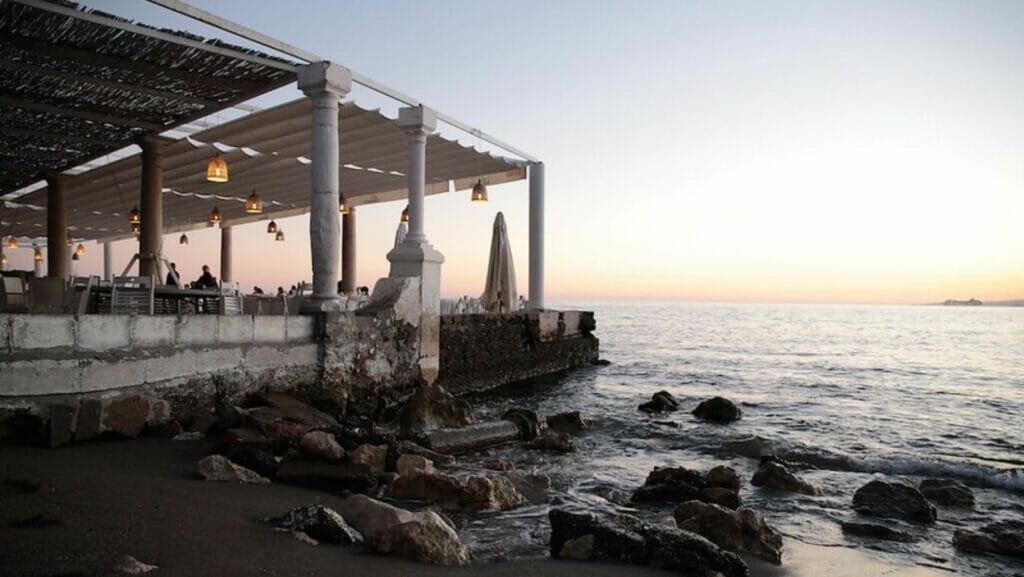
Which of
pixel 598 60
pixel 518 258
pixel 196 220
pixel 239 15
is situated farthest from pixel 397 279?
pixel 518 258

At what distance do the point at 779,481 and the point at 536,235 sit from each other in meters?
9.10

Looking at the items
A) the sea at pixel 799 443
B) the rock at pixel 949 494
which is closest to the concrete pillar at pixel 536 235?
the sea at pixel 799 443

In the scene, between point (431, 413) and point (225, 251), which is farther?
point (225, 251)

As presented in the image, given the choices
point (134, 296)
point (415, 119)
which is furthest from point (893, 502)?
point (415, 119)

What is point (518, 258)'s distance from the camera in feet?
100

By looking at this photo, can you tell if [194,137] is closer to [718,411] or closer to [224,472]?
[224,472]

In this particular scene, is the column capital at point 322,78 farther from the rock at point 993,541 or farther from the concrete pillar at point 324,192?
the rock at point 993,541

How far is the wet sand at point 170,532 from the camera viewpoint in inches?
116

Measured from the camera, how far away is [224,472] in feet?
15.2

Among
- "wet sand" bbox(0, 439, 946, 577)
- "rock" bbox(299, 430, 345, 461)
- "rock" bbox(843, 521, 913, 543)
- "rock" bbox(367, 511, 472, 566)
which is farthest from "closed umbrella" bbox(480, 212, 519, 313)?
"rock" bbox(367, 511, 472, 566)

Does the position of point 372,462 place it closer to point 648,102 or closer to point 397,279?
point 397,279

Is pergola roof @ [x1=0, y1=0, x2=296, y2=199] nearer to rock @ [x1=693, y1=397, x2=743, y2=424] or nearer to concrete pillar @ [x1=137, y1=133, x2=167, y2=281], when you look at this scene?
concrete pillar @ [x1=137, y1=133, x2=167, y2=281]

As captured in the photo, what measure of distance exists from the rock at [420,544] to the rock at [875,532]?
10.4 feet

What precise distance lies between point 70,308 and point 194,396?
2389 mm
